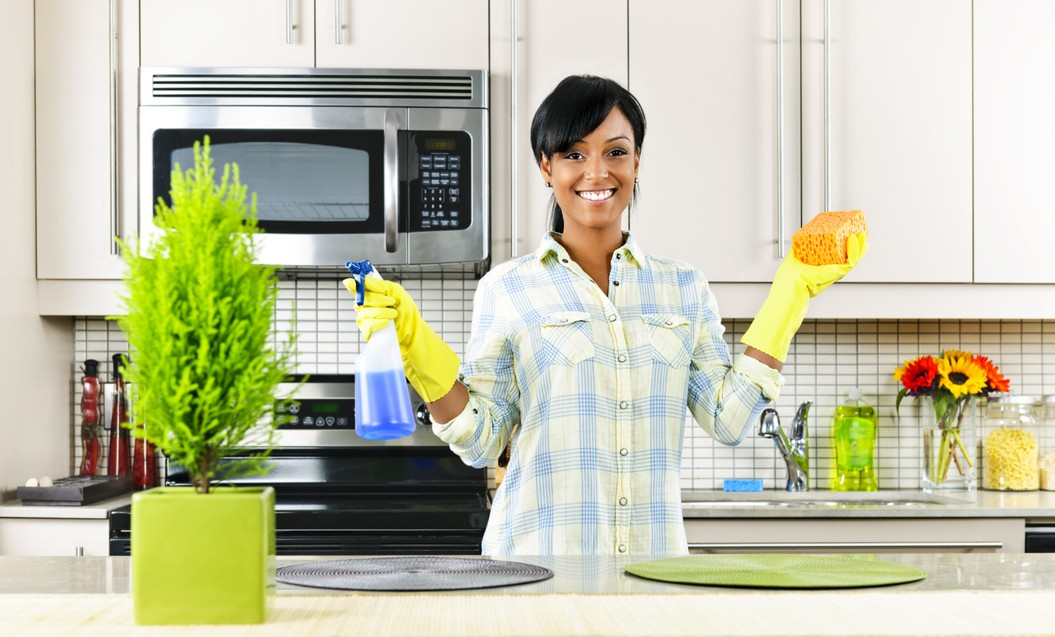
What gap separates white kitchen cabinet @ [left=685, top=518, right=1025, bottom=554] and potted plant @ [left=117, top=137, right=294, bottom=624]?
1.71m

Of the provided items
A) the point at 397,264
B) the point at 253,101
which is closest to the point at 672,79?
the point at 397,264

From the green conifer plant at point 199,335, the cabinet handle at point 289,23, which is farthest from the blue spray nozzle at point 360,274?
the cabinet handle at point 289,23

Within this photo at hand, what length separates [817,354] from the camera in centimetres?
300

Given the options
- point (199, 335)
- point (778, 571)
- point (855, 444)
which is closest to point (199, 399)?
point (199, 335)

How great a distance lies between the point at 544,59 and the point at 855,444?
1.32m

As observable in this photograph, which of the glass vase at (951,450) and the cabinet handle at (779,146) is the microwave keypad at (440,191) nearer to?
the cabinet handle at (779,146)

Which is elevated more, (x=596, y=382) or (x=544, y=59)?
(x=544, y=59)

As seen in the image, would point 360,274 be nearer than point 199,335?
No

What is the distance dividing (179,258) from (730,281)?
1934 mm

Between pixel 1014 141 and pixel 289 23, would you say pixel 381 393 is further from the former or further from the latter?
pixel 1014 141

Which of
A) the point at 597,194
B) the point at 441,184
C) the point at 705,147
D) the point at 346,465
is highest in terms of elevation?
the point at 705,147

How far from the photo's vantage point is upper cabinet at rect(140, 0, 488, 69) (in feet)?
8.41

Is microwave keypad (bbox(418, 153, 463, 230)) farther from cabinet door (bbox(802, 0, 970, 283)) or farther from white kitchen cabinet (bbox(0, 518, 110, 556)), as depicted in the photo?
white kitchen cabinet (bbox(0, 518, 110, 556))

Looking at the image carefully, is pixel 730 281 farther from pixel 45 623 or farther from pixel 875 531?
pixel 45 623
